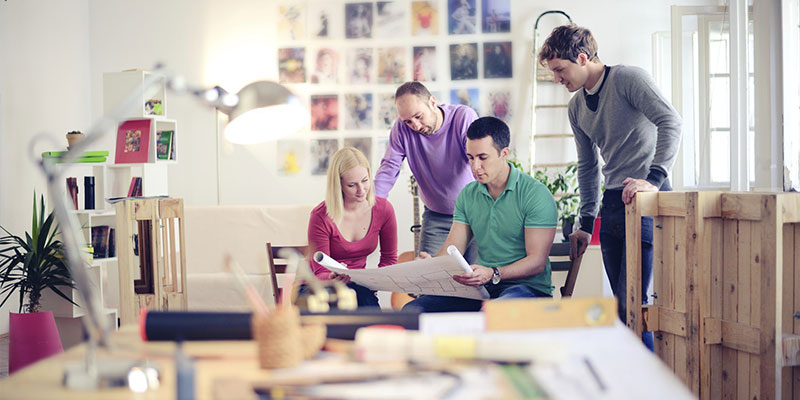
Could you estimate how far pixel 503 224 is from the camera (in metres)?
2.52

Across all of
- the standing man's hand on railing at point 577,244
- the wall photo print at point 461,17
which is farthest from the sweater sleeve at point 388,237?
the wall photo print at point 461,17

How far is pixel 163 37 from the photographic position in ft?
18.5

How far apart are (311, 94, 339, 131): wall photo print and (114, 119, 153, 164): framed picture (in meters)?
1.20

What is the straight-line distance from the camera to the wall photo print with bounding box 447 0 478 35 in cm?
538

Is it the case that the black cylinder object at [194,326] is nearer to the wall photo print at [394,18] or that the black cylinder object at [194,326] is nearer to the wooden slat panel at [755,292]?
the wooden slat panel at [755,292]

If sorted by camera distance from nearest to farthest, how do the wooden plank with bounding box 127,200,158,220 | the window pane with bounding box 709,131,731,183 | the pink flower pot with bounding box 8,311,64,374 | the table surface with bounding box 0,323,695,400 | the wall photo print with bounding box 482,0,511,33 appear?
1. the table surface with bounding box 0,323,695,400
2. the wooden plank with bounding box 127,200,158,220
3. the pink flower pot with bounding box 8,311,64,374
4. the window pane with bounding box 709,131,731,183
5. the wall photo print with bounding box 482,0,511,33

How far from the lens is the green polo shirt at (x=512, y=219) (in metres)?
2.46

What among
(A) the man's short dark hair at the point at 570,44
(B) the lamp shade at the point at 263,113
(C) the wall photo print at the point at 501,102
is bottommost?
Result: (B) the lamp shade at the point at 263,113

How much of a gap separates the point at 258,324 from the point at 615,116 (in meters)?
1.71

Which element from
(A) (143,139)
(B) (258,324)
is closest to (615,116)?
(B) (258,324)

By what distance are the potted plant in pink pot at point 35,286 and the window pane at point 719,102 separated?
4150 mm

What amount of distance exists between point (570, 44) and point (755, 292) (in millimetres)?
974

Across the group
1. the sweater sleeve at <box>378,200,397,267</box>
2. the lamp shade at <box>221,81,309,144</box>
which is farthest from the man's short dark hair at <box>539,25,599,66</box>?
the lamp shade at <box>221,81,309,144</box>

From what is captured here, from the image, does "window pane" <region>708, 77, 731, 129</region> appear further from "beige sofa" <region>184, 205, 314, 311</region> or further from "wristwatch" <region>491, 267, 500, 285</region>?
"wristwatch" <region>491, 267, 500, 285</region>
